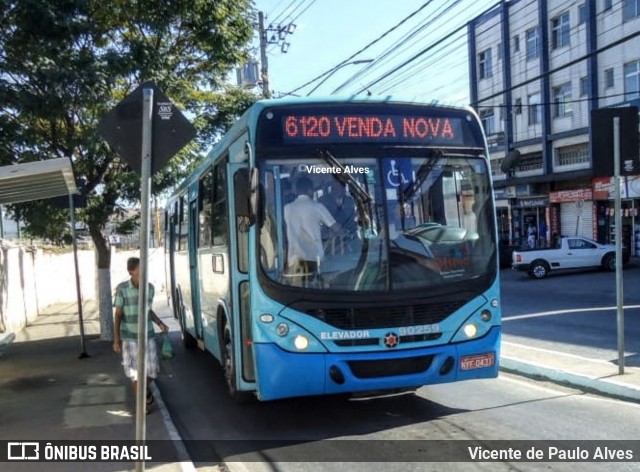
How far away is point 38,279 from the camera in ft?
69.5

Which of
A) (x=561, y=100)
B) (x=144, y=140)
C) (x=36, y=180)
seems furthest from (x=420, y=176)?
(x=561, y=100)

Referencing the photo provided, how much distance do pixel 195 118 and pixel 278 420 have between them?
309 inches

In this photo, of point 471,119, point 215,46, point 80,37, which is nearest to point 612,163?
point 471,119

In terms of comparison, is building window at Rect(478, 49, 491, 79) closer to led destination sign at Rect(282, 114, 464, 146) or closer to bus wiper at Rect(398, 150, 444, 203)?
led destination sign at Rect(282, 114, 464, 146)

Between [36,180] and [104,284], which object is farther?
[104,284]

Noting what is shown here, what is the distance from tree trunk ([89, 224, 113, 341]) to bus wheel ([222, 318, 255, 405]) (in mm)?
6825

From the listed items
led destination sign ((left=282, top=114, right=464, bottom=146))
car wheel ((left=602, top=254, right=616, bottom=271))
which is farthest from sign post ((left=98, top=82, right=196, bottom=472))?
car wheel ((left=602, top=254, right=616, bottom=271))

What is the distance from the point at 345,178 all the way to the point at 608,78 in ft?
89.7

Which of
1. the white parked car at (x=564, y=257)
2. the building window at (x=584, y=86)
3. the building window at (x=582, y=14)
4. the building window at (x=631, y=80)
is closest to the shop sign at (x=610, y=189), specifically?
the building window at (x=631, y=80)

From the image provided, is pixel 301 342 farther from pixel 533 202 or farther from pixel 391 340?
pixel 533 202

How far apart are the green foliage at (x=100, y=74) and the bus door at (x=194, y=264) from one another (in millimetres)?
2501

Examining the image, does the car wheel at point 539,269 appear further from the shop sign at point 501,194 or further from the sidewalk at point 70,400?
the sidewalk at point 70,400

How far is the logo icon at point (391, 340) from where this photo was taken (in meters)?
5.96

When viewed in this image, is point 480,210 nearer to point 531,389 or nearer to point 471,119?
point 471,119
